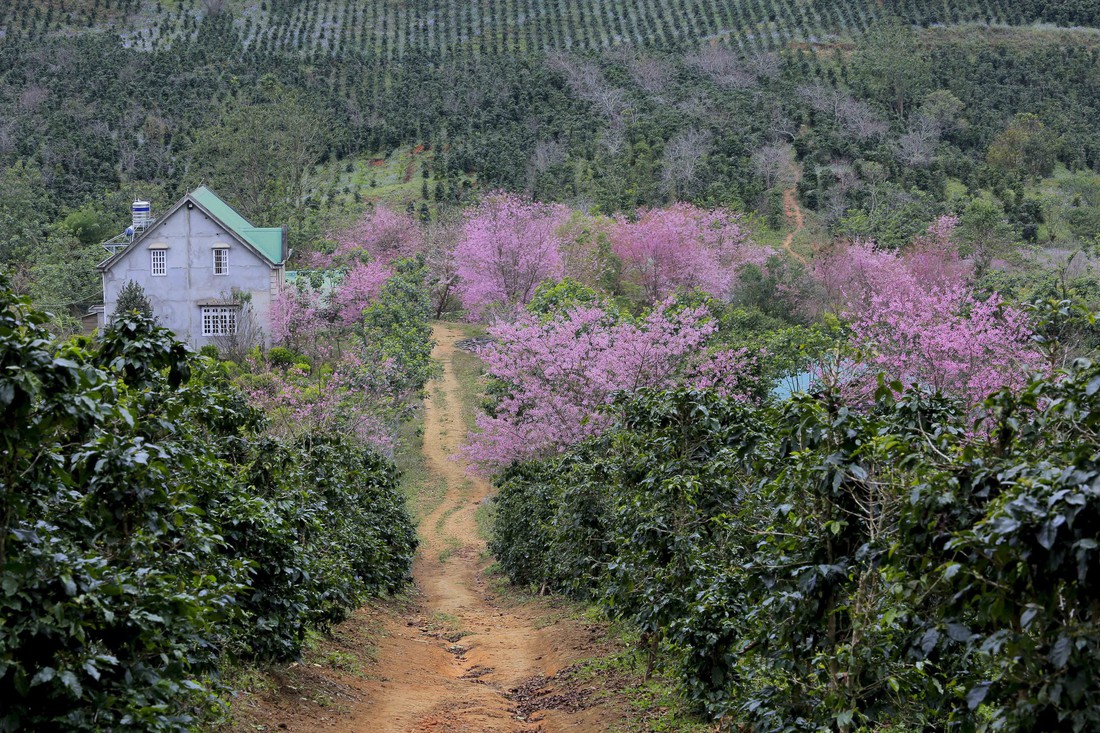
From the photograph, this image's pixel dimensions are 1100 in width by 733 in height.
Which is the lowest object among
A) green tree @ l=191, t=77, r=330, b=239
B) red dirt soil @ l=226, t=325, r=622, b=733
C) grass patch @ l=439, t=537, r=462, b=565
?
grass patch @ l=439, t=537, r=462, b=565

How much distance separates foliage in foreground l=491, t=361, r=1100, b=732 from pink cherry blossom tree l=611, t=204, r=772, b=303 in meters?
30.2

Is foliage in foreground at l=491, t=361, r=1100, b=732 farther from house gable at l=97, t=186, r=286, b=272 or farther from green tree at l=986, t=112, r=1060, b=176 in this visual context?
green tree at l=986, t=112, r=1060, b=176

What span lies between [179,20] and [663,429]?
90734 millimetres

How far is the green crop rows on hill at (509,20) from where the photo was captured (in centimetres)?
8569

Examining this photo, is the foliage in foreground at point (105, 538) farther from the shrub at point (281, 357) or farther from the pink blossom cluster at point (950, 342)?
the shrub at point (281, 357)

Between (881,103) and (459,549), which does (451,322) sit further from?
(881,103)

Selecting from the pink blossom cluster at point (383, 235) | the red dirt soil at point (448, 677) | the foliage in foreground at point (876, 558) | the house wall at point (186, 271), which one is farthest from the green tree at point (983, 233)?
the foliage in foreground at point (876, 558)

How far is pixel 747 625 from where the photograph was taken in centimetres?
711

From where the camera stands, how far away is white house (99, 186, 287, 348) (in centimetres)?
3612

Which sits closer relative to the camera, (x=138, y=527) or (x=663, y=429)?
(x=138, y=527)

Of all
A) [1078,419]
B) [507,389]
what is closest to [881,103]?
[507,389]

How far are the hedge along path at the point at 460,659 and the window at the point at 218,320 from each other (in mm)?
14757

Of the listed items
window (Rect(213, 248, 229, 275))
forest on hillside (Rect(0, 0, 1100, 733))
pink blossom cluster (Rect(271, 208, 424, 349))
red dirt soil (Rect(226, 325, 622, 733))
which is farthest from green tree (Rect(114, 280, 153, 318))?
red dirt soil (Rect(226, 325, 622, 733))

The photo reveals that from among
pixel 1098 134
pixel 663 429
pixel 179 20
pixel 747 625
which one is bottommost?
pixel 747 625
